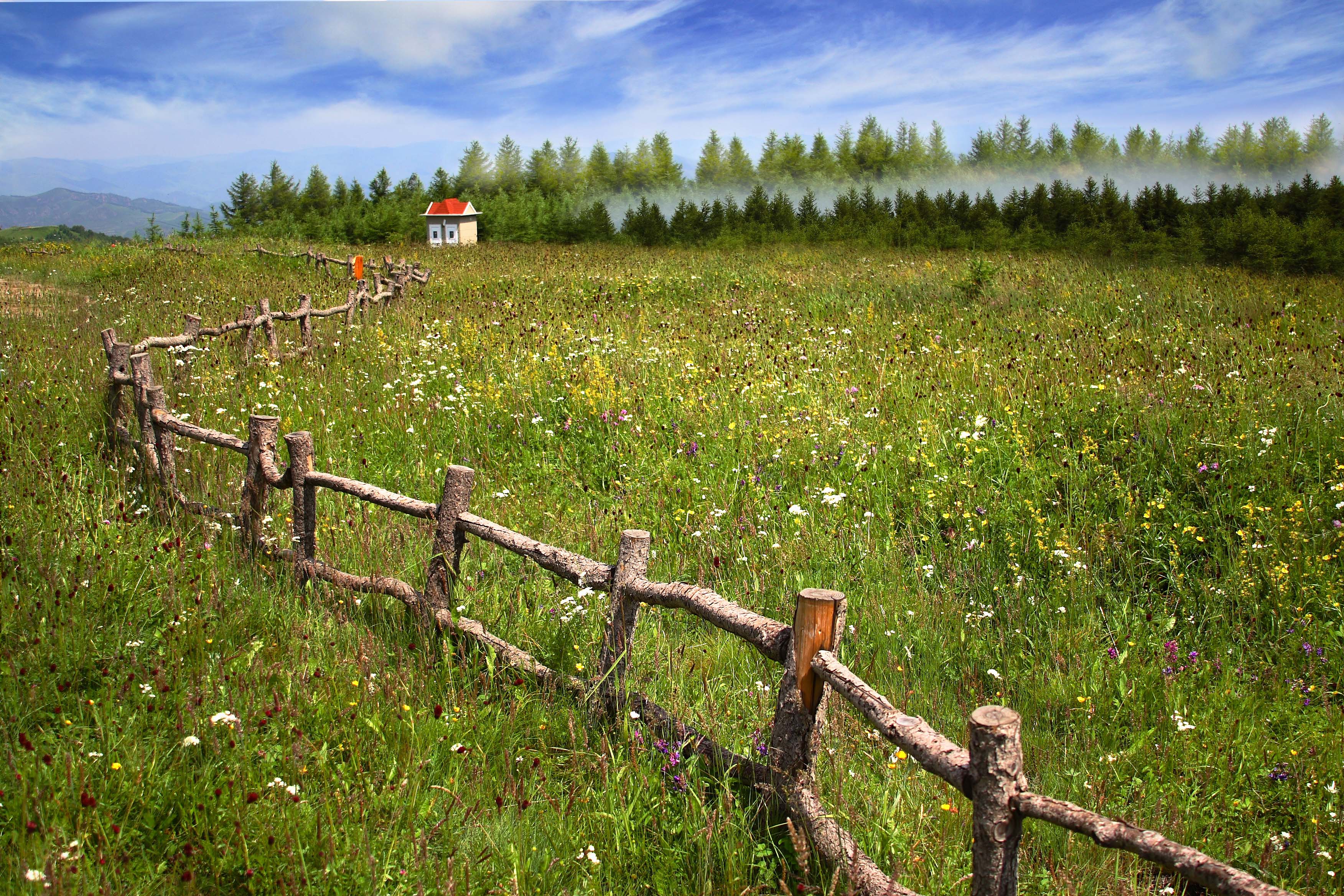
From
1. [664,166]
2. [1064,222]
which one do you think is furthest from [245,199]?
[1064,222]

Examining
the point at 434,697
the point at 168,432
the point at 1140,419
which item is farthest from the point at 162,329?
the point at 1140,419

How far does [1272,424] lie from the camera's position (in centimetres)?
658

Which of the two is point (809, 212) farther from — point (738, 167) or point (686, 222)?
point (738, 167)

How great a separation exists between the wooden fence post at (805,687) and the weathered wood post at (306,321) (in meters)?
10.7

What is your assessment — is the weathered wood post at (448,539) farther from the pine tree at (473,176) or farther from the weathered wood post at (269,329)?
the pine tree at (473,176)

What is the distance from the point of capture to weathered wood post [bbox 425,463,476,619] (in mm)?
4258

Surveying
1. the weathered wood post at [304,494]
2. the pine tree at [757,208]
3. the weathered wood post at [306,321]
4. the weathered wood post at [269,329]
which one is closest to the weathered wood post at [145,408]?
the weathered wood post at [304,494]

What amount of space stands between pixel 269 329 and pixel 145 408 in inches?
192

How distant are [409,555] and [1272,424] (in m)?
6.97

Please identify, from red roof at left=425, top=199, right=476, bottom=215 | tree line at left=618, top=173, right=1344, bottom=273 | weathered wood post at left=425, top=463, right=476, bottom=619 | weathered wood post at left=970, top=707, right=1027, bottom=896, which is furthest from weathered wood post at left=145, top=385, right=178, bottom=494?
red roof at left=425, top=199, right=476, bottom=215

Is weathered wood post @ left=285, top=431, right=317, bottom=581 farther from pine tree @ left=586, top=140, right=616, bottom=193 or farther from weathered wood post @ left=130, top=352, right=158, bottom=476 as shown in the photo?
pine tree @ left=586, top=140, right=616, bottom=193

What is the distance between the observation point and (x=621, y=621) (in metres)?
3.51

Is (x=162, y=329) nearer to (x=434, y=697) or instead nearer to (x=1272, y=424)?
(x=434, y=697)

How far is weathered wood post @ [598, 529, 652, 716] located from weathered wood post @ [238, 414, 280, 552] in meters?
3.08
